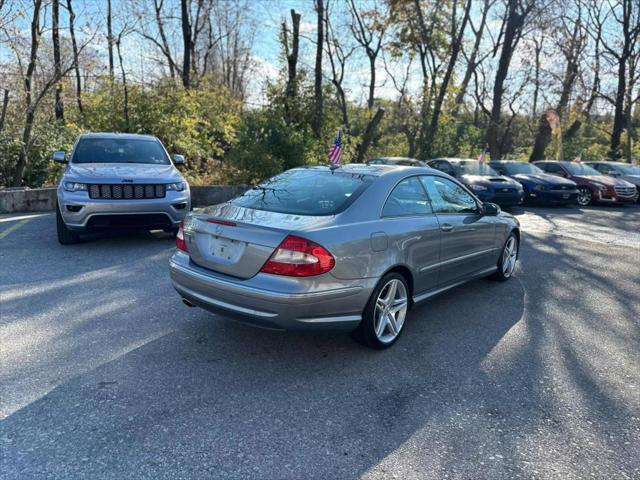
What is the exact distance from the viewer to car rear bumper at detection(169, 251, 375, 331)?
3283mm

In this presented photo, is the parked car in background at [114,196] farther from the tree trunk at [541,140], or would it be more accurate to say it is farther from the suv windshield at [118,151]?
the tree trunk at [541,140]

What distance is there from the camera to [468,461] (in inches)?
102

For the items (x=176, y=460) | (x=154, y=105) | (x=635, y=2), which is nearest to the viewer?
(x=176, y=460)

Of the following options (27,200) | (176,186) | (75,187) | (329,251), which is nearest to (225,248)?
(329,251)

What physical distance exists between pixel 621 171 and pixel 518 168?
523 cm

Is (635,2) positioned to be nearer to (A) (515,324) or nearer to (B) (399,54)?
(B) (399,54)

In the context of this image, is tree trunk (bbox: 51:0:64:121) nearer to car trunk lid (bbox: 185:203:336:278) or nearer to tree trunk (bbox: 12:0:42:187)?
tree trunk (bbox: 12:0:42:187)

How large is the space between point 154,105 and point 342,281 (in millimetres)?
11329

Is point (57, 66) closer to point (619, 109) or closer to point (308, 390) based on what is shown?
point (308, 390)

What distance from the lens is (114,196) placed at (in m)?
6.77

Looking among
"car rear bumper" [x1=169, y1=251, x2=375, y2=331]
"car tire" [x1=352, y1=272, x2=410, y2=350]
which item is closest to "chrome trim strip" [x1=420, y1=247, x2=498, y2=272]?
"car tire" [x1=352, y1=272, x2=410, y2=350]

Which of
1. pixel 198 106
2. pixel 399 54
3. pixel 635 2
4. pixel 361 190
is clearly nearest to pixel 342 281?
pixel 361 190

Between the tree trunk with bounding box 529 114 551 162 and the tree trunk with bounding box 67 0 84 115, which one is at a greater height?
the tree trunk with bounding box 67 0 84 115

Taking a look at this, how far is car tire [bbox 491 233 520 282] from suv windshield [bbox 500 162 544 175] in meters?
10.3
